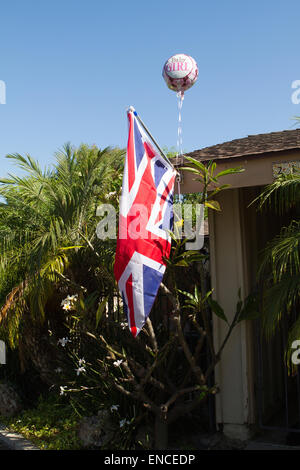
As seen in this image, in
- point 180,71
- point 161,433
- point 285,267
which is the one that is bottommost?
point 161,433

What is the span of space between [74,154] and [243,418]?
12.6ft

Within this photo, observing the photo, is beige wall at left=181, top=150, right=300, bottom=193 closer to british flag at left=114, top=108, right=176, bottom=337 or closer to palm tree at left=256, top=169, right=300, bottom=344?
palm tree at left=256, top=169, right=300, bottom=344

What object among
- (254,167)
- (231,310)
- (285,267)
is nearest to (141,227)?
(285,267)

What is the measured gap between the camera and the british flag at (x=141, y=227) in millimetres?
4254

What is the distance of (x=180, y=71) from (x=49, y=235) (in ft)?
8.29

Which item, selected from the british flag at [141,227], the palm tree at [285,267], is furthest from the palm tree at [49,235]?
the palm tree at [285,267]

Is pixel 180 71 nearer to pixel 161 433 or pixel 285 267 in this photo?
pixel 285 267

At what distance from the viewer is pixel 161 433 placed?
5.21m

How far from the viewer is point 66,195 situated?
5629mm

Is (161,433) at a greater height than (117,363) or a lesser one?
lesser

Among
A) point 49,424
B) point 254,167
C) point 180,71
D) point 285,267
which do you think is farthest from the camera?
point 49,424

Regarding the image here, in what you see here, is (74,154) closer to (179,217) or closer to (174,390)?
(179,217)

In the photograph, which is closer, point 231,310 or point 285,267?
point 285,267

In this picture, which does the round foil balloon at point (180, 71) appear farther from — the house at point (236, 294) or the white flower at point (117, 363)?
the white flower at point (117, 363)
